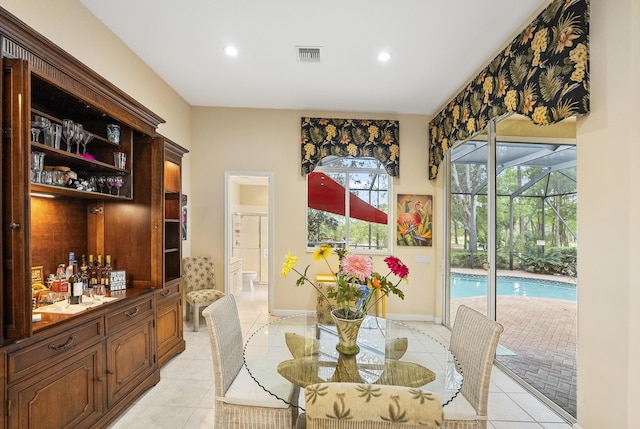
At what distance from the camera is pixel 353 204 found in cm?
479

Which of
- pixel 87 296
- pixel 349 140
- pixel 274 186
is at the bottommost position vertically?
pixel 87 296

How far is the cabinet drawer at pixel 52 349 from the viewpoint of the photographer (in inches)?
58.4

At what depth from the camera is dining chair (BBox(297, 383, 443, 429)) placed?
85 centimetres

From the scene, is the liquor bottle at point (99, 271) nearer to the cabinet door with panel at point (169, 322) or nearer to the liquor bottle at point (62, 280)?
the liquor bottle at point (62, 280)

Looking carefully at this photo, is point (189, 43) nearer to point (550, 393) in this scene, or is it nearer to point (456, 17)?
point (456, 17)

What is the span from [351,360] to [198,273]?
10.6 ft

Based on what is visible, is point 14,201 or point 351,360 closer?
point 14,201

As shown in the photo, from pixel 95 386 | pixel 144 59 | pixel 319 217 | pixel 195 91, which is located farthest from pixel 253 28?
pixel 95 386

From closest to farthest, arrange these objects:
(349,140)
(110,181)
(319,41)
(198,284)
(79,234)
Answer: (110,181)
(79,234)
(319,41)
(198,284)
(349,140)

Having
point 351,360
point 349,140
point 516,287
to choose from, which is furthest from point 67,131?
point 516,287

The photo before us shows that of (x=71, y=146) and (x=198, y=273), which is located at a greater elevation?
(x=71, y=146)

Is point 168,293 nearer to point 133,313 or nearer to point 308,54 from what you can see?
point 133,313

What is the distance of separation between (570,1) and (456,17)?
0.76 metres

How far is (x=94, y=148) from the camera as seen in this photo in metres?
2.61
